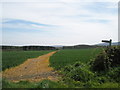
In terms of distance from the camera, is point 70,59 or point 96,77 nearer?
point 96,77

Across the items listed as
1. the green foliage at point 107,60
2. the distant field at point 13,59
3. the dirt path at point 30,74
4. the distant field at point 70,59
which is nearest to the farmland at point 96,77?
the green foliage at point 107,60

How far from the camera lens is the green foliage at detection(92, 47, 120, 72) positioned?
10.8 m

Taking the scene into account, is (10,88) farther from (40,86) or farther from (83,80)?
(83,80)

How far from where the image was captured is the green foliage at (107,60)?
1075 cm

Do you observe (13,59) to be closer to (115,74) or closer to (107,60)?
(107,60)

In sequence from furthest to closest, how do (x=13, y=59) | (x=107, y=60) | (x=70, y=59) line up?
(x=13, y=59)
(x=70, y=59)
(x=107, y=60)

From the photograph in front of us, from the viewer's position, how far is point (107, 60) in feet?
35.9

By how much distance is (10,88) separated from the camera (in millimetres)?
7461

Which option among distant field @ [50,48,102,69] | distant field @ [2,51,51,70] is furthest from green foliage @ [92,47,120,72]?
distant field @ [2,51,51,70]

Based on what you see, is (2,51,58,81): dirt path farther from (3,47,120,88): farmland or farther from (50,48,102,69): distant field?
(3,47,120,88): farmland

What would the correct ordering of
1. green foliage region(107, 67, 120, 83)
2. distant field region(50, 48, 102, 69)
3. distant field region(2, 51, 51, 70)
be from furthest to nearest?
1. distant field region(2, 51, 51, 70)
2. distant field region(50, 48, 102, 69)
3. green foliage region(107, 67, 120, 83)

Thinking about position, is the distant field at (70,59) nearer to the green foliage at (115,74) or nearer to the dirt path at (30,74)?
the dirt path at (30,74)

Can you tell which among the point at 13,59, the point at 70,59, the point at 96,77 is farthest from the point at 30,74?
the point at 13,59

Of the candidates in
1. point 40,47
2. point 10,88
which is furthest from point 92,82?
point 40,47
